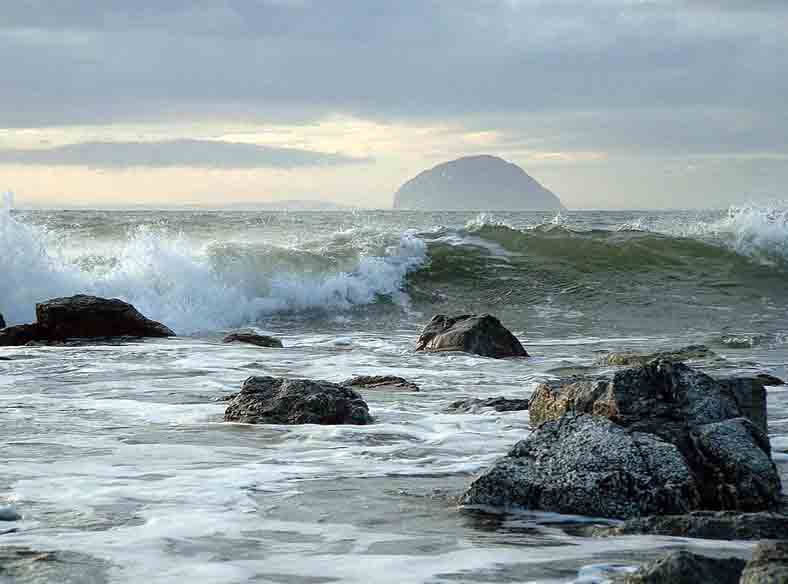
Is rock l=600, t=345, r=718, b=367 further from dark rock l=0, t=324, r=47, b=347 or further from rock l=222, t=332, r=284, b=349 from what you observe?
dark rock l=0, t=324, r=47, b=347

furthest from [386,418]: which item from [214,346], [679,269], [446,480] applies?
[679,269]

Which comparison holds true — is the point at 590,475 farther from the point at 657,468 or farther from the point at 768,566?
the point at 768,566

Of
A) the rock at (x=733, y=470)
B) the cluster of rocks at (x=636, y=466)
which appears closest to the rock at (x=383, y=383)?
the cluster of rocks at (x=636, y=466)

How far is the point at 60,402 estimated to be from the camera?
7797mm

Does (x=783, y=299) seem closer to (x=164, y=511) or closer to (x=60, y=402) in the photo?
(x=60, y=402)

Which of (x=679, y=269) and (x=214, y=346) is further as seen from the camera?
(x=679, y=269)

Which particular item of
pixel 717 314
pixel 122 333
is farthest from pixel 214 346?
pixel 717 314

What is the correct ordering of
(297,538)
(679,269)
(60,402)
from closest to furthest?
1. (297,538)
2. (60,402)
3. (679,269)

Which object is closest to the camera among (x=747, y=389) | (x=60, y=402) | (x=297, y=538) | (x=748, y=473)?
(x=297, y=538)

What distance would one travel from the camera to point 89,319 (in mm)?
12430

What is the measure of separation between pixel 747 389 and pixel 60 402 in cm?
478

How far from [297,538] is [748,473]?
2.07 meters

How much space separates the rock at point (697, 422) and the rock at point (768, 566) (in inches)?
70.7

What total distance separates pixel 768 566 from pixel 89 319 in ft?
34.8
